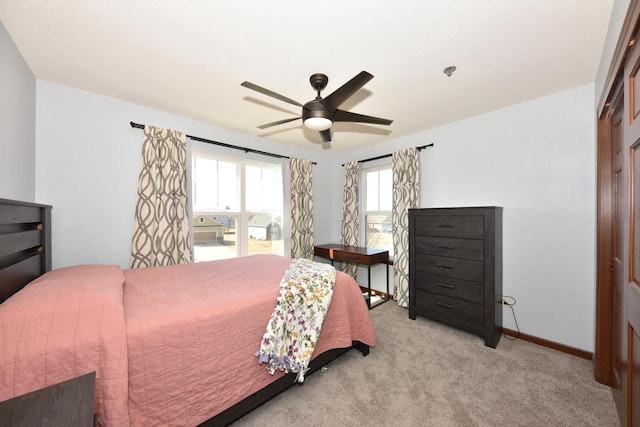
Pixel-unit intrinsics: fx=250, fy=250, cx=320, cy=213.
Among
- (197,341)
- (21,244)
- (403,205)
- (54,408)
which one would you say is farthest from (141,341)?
(403,205)

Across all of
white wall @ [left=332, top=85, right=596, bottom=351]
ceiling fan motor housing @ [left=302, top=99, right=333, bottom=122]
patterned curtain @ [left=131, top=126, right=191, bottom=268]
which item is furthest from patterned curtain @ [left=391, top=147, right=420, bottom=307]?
patterned curtain @ [left=131, top=126, right=191, bottom=268]

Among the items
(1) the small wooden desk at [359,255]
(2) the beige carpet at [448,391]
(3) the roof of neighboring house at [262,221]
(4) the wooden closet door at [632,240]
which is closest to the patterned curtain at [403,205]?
(1) the small wooden desk at [359,255]

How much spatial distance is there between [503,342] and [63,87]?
4.87m

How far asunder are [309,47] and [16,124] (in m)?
2.21

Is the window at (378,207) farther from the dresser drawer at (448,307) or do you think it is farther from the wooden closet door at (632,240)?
the wooden closet door at (632,240)

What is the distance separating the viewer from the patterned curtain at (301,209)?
3.94 metres

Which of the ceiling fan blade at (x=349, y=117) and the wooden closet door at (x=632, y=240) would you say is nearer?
the wooden closet door at (x=632, y=240)

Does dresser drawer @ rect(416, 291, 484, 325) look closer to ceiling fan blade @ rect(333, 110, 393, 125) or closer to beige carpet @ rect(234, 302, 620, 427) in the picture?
beige carpet @ rect(234, 302, 620, 427)

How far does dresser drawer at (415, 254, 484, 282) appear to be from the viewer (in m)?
2.50

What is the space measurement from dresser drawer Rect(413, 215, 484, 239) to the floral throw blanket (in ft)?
4.98

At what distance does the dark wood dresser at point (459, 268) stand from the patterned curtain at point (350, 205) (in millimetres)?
1240

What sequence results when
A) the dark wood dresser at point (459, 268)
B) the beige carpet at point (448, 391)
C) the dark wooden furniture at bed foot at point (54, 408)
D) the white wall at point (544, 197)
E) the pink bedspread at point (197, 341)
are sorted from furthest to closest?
the dark wood dresser at point (459, 268)
the white wall at point (544, 197)
the beige carpet at point (448, 391)
the pink bedspread at point (197, 341)
the dark wooden furniture at bed foot at point (54, 408)

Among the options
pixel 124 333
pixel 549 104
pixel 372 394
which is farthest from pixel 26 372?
pixel 549 104

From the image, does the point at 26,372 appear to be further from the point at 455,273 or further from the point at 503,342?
the point at 503,342
